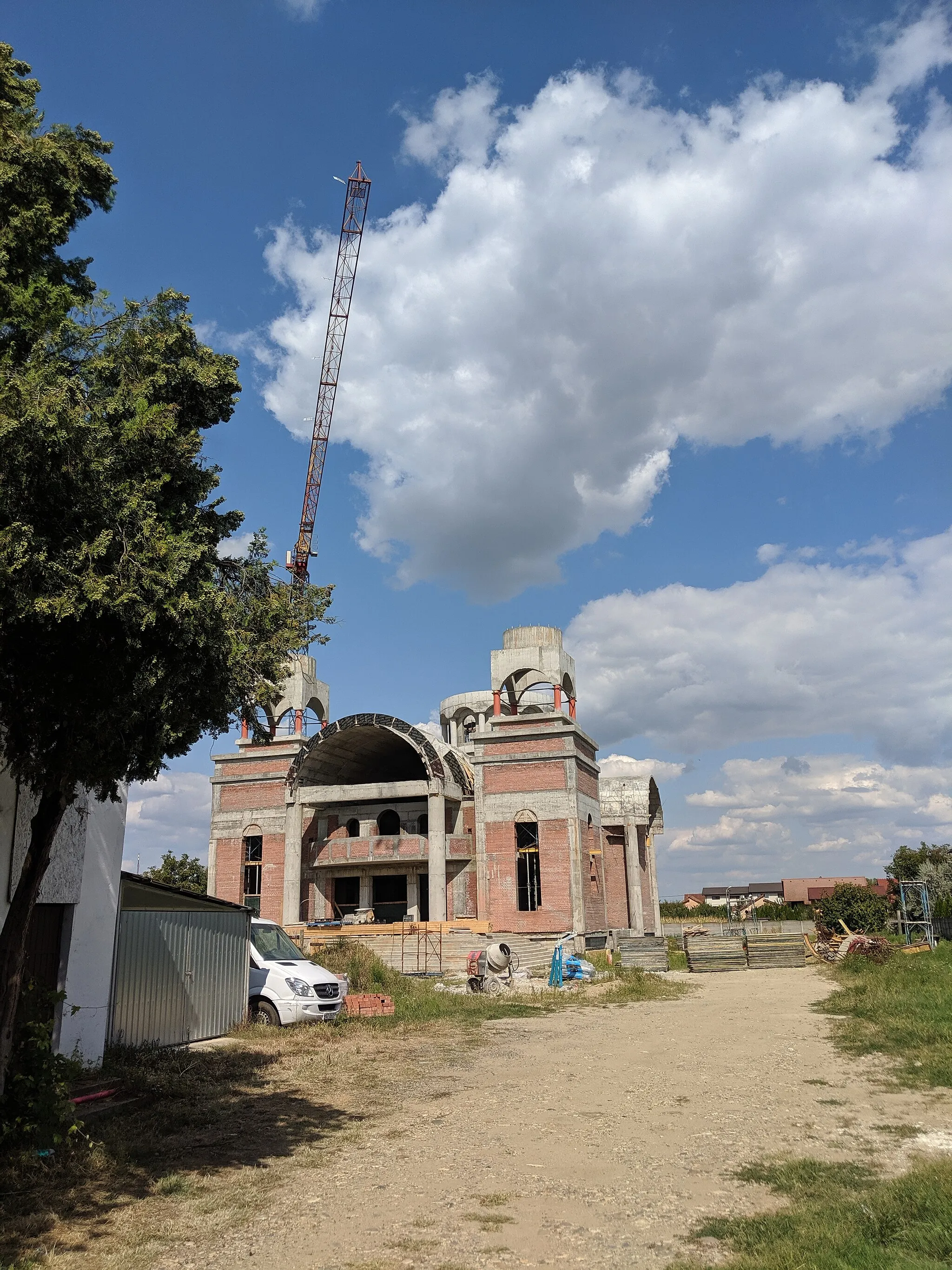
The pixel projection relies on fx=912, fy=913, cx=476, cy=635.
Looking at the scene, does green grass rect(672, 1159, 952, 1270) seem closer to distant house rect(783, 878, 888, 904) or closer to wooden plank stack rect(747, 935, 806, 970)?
wooden plank stack rect(747, 935, 806, 970)

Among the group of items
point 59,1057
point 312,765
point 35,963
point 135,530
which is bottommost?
point 59,1057

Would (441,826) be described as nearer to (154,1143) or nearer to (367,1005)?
(367,1005)

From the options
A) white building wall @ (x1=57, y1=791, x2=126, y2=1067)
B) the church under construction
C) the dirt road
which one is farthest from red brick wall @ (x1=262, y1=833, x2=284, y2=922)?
white building wall @ (x1=57, y1=791, x2=126, y2=1067)

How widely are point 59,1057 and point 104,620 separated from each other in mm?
4396

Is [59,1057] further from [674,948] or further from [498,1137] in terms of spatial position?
[674,948]

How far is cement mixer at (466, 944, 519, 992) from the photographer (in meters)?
26.2

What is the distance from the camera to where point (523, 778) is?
37.7 metres

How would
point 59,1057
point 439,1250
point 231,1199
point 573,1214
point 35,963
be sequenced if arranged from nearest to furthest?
point 439,1250 < point 573,1214 < point 231,1199 < point 59,1057 < point 35,963

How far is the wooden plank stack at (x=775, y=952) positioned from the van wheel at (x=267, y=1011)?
22.0m

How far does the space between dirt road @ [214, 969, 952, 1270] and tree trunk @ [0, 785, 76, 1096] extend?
9.40 ft

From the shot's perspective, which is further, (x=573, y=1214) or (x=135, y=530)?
(x=135, y=530)

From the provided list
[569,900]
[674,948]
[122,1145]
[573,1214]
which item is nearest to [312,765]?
[569,900]

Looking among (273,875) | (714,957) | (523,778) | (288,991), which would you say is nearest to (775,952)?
(714,957)

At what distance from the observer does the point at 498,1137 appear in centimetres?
944
